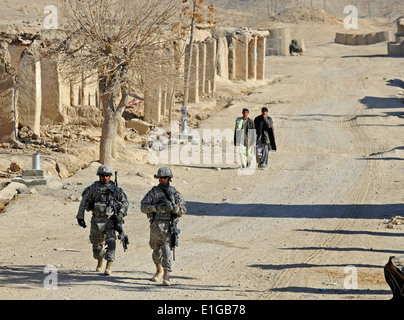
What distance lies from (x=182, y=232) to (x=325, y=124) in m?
17.8

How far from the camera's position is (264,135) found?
66.9 ft

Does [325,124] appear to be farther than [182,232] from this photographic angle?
Yes

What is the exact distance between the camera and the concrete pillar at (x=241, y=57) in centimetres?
4088

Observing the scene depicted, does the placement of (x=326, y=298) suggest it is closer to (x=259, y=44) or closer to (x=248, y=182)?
(x=248, y=182)

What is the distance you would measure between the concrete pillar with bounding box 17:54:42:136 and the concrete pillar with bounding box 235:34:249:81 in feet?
65.9

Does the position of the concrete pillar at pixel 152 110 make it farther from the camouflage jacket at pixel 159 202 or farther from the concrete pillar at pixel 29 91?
the camouflage jacket at pixel 159 202

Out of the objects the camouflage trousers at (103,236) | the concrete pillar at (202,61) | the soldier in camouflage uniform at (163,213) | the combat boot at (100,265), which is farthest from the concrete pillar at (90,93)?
the soldier in camouflage uniform at (163,213)

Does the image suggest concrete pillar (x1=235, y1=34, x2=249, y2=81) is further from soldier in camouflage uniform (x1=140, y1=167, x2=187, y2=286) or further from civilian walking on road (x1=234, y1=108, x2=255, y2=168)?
soldier in camouflage uniform (x1=140, y1=167, x2=187, y2=286)

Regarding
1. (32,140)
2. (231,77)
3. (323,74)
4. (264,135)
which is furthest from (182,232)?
(323,74)

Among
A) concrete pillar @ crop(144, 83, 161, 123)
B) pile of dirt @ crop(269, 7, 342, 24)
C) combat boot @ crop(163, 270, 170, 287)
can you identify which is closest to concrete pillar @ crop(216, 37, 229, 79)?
concrete pillar @ crop(144, 83, 161, 123)

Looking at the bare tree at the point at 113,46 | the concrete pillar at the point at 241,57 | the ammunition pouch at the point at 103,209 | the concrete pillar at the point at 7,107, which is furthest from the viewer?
the concrete pillar at the point at 241,57

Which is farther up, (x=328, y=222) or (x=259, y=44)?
(x=259, y=44)

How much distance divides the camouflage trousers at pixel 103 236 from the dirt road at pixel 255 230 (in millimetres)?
316

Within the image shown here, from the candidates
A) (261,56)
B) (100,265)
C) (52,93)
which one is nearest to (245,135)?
(52,93)
